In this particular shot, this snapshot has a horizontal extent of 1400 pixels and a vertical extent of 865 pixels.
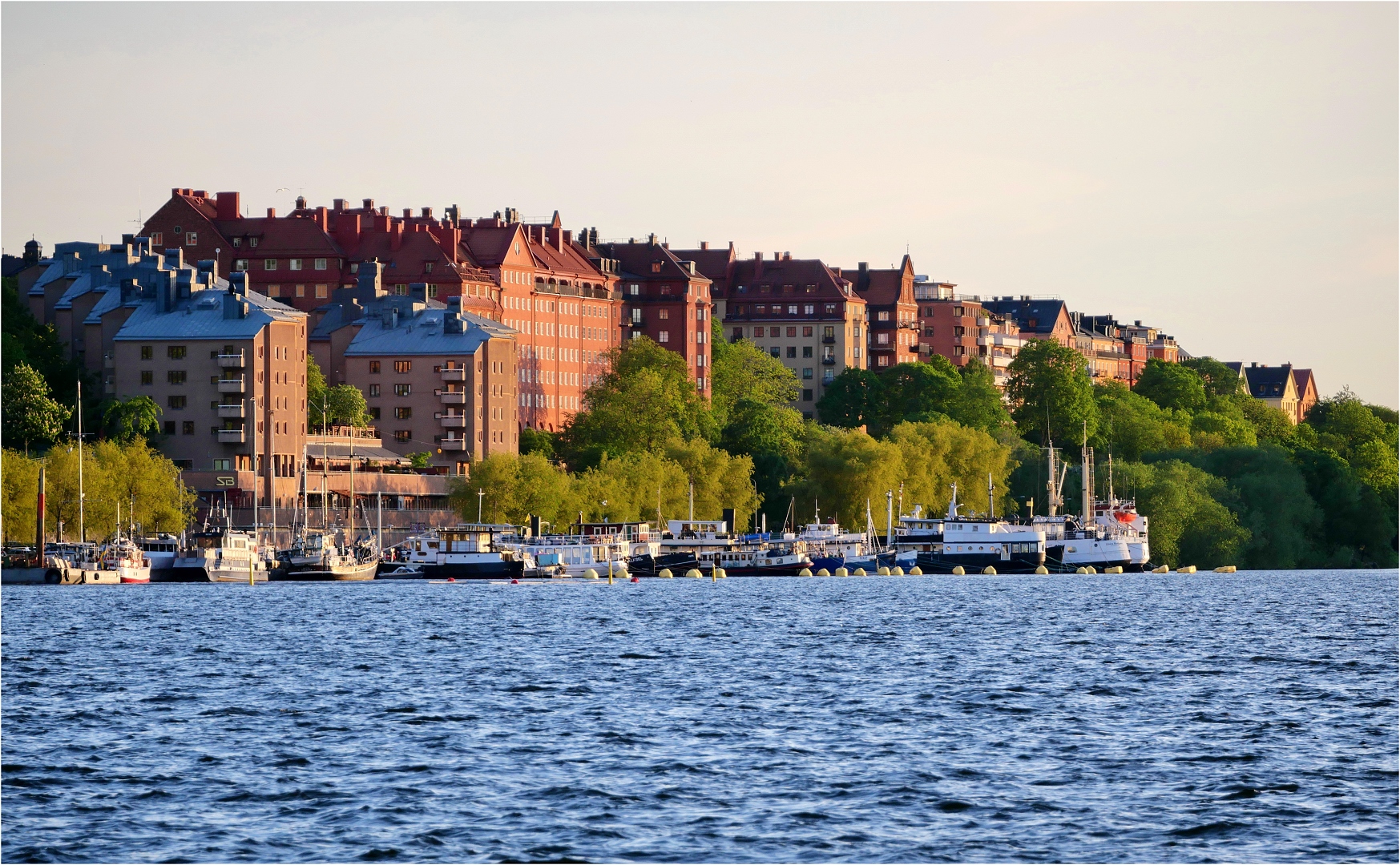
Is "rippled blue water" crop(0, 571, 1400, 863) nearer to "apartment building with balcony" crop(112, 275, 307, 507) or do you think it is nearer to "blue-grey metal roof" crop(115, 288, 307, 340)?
"apartment building with balcony" crop(112, 275, 307, 507)

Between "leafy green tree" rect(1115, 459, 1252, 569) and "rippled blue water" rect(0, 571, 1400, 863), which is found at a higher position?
"leafy green tree" rect(1115, 459, 1252, 569)

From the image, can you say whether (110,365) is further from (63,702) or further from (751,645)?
(63,702)

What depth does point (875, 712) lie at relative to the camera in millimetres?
57562

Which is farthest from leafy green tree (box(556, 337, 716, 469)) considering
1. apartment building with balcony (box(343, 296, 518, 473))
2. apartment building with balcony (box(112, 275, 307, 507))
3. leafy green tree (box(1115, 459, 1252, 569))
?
leafy green tree (box(1115, 459, 1252, 569))

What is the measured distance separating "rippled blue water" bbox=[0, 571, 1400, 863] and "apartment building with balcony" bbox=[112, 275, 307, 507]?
7476 cm

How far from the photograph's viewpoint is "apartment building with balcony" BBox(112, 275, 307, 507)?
17225 centimetres

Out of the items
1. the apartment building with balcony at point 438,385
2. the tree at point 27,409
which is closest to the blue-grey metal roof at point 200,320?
the tree at point 27,409

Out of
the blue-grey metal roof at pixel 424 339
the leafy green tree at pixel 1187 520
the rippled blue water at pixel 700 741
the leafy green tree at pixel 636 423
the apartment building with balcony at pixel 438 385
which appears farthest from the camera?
the blue-grey metal roof at pixel 424 339

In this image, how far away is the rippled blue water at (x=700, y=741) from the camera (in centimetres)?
3819

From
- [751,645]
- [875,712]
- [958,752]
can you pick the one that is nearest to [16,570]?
[751,645]

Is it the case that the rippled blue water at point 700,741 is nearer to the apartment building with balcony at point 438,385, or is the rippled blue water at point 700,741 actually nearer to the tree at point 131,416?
the tree at point 131,416

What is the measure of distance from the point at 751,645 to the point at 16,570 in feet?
221

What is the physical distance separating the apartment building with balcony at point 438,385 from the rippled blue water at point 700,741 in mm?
94932

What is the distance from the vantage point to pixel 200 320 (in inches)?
6988
